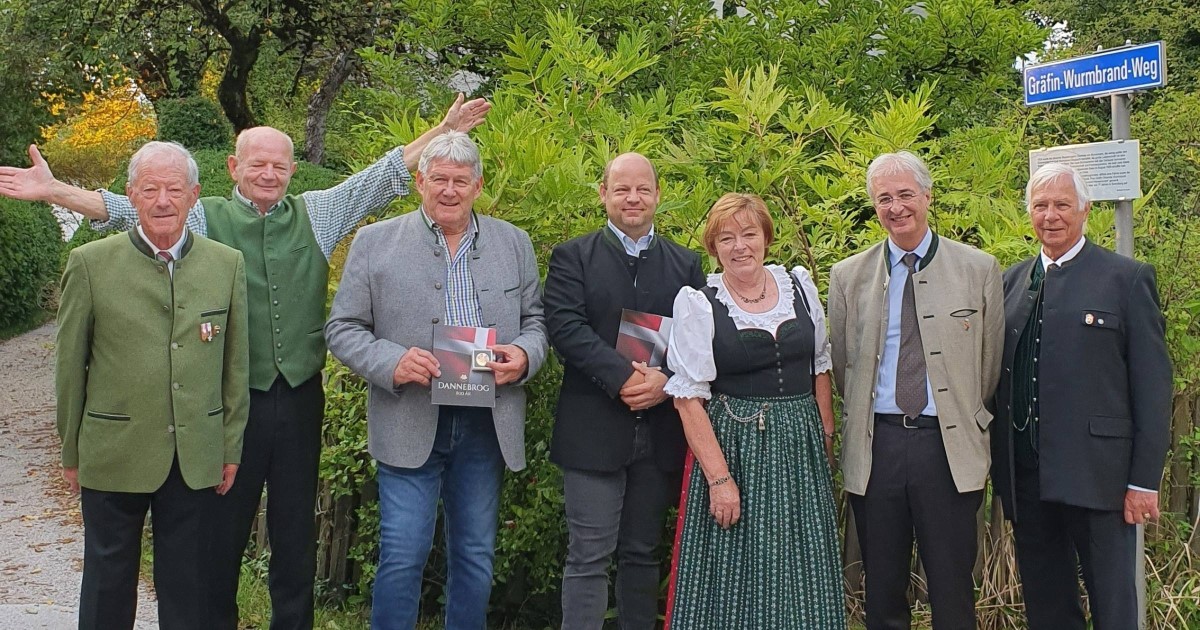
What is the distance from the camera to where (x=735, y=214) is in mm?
3826

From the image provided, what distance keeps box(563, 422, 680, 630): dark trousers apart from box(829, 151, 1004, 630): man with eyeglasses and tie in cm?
71

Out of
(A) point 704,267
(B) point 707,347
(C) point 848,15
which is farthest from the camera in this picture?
(C) point 848,15

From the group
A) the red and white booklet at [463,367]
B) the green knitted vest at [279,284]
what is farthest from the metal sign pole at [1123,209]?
the green knitted vest at [279,284]

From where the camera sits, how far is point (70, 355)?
3531 millimetres

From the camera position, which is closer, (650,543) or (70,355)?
(70,355)

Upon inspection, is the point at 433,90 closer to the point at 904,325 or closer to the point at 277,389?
the point at 277,389

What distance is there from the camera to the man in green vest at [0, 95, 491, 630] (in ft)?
12.9

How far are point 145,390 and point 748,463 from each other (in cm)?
199

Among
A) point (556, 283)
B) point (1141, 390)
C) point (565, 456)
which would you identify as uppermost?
point (556, 283)

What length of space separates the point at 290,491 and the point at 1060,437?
8.81 ft

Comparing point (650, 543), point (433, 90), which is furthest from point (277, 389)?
Answer: point (433, 90)

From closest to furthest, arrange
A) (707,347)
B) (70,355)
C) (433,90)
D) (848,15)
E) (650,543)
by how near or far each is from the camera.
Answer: (70,355) < (707,347) < (650,543) < (433,90) < (848,15)

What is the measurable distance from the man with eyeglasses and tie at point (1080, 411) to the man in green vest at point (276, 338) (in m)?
2.32

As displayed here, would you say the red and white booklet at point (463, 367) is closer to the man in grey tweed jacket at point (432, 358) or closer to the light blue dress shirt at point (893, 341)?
the man in grey tweed jacket at point (432, 358)
